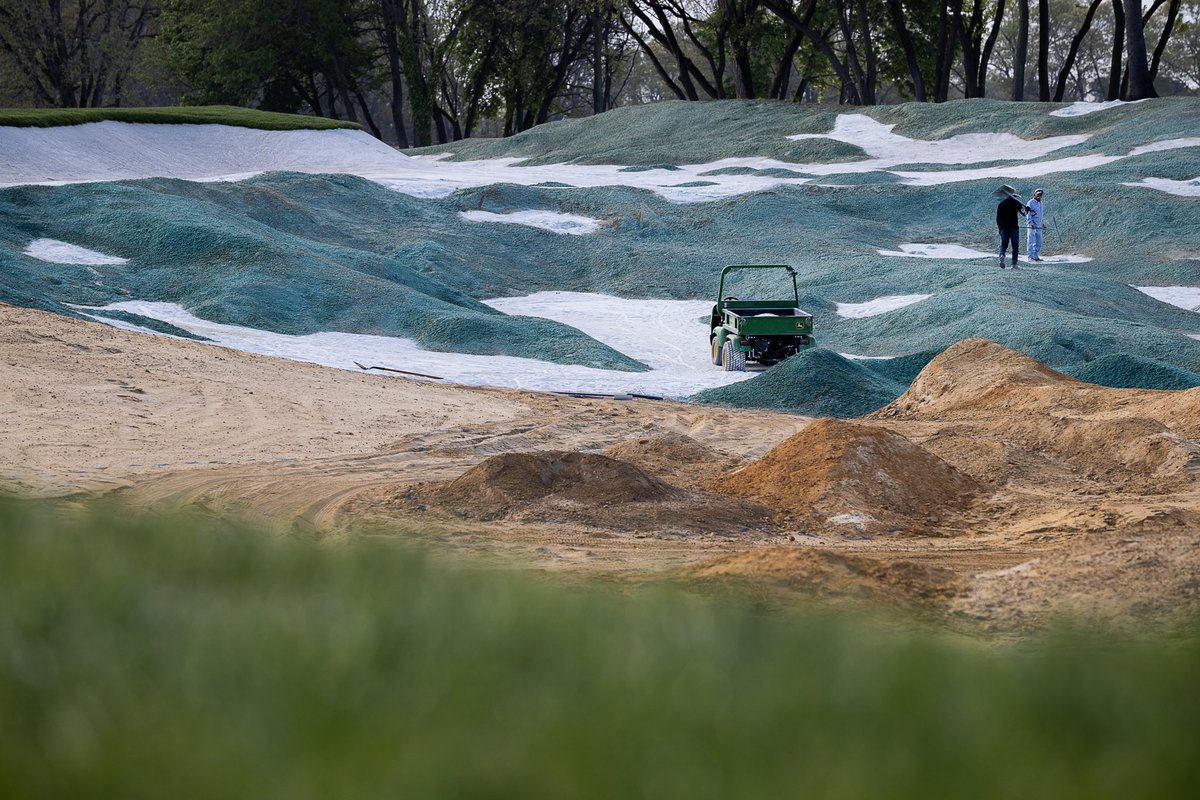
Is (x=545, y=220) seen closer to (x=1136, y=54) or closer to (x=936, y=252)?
(x=936, y=252)

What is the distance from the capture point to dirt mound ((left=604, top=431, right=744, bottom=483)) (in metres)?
9.44

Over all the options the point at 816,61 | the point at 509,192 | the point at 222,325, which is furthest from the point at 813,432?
the point at 816,61

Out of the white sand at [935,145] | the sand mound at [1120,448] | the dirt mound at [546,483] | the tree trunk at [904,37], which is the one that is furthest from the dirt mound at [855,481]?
the tree trunk at [904,37]

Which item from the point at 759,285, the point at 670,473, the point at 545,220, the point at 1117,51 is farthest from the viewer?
the point at 1117,51

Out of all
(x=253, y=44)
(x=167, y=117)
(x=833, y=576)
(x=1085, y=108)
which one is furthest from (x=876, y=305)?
(x=253, y=44)

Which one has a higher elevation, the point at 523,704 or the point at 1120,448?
the point at 523,704

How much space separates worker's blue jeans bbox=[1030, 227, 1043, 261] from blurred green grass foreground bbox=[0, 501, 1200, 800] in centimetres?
2458

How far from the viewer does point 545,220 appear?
2733cm

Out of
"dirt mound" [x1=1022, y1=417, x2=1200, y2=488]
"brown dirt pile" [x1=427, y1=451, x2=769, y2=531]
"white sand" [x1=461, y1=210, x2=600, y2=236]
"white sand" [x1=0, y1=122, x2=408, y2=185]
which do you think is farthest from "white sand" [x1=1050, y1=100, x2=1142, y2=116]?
"brown dirt pile" [x1=427, y1=451, x2=769, y2=531]

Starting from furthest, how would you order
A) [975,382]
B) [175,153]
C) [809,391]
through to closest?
[175,153] → [809,391] → [975,382]

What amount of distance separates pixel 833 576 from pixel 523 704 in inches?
129

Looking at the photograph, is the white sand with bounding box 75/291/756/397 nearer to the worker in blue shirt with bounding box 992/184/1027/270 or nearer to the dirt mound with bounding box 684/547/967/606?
the worker in blue shirt with bounding box 992/184/1027/270

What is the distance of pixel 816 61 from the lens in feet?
170

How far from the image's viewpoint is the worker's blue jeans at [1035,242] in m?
25.0
